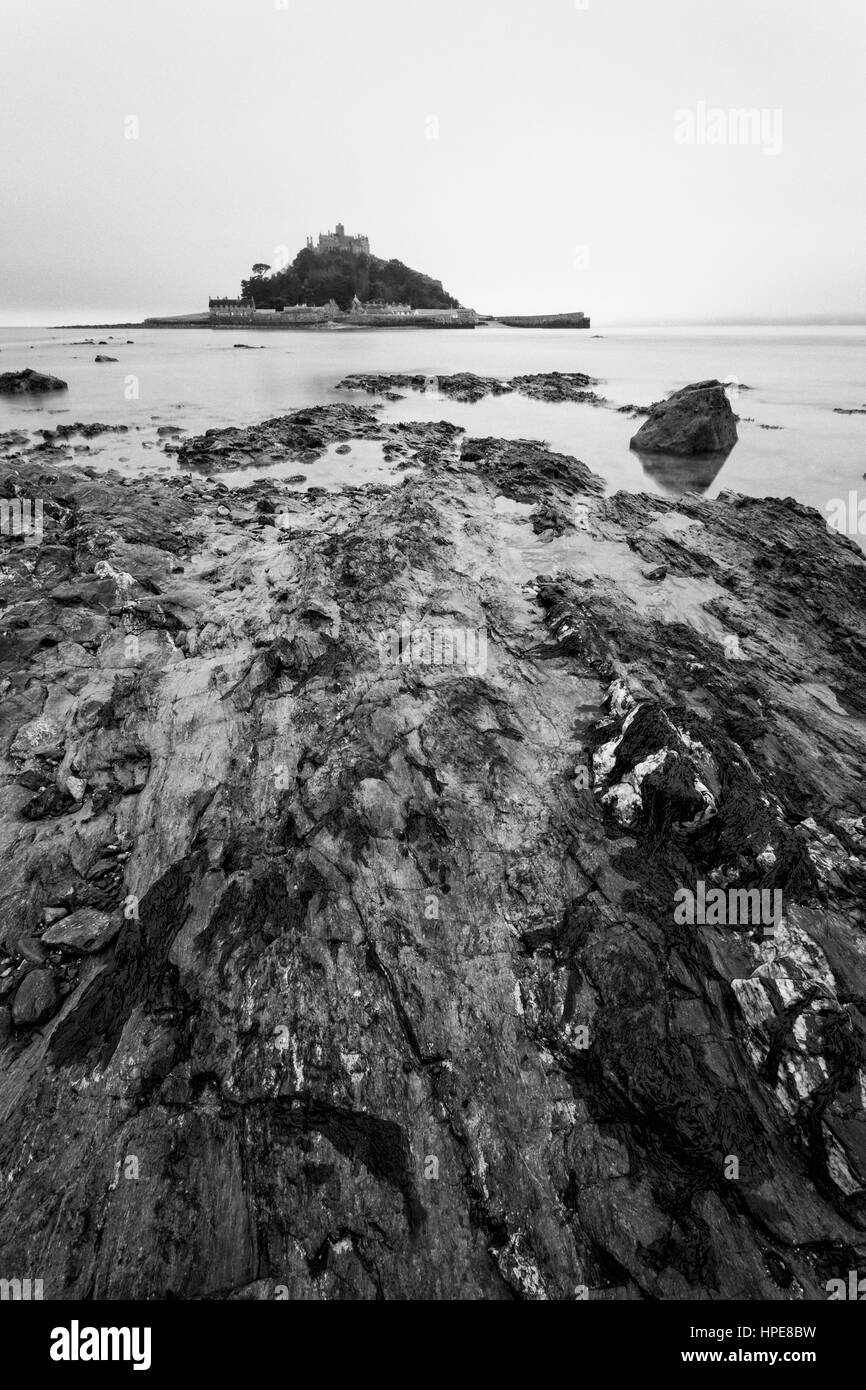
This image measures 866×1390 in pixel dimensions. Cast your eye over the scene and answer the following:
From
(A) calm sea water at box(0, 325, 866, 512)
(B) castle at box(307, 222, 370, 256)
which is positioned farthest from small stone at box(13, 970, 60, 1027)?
(B) castle at box(307, 222, 370, 256)

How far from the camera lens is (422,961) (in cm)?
615

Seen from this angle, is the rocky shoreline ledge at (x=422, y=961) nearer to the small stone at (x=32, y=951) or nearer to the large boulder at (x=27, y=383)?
the small stone at (x=32, y=951)

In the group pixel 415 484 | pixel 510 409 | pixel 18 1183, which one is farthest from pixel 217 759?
pixel 510 409

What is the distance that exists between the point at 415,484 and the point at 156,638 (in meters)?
12.7

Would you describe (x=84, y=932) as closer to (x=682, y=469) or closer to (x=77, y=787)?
(x=77, y=787)

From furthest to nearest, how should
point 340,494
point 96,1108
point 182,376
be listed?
1. point 182,376
2. point 340,494
3. point 96,1108

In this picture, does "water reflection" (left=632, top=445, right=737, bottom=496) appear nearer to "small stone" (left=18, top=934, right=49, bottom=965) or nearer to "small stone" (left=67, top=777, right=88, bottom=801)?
"small stone" (left=67, top=777, right=88, bottom=801)

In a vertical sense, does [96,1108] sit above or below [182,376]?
below

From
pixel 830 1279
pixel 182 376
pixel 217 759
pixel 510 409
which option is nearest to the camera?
pixel 830 1279

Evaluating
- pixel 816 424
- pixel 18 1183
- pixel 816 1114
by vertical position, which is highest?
pixel 816 424

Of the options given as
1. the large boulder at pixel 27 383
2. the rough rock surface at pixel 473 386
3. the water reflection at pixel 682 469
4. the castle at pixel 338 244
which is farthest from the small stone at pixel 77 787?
the castle at pixel 338 244

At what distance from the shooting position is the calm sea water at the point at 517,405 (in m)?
29.8

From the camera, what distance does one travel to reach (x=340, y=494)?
24.1 meters
